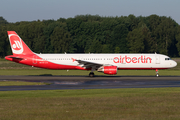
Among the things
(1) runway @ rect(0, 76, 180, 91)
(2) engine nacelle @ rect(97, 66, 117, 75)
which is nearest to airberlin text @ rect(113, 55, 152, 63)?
(2) engine nacelle @ rect(97, 66, 117, 75)

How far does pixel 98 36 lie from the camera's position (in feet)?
399

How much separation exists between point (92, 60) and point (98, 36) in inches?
3182

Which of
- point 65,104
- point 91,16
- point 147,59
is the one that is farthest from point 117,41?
point 65,104

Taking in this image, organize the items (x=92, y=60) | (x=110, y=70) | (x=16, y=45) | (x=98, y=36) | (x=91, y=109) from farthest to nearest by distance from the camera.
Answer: (x=98, y=36), (x=16, y=45), (x=92, y=60), (x=110, y=70), (x=91, y=109)

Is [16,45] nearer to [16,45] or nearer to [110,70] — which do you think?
[16,45]

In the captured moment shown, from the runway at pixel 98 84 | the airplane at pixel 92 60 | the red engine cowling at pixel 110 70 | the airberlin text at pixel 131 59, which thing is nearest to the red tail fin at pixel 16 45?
the airplane at pixel 92 60

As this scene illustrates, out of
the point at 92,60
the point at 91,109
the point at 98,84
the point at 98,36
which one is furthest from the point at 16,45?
the point at 98,36

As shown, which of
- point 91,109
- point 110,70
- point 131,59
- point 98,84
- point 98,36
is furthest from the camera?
point 98,36

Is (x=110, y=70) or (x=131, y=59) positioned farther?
(x=131, y=59)

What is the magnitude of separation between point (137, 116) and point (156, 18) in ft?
403

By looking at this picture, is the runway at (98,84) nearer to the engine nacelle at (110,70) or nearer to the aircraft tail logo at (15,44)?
the engine nacelle at (110,70)

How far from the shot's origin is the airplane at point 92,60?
133 ft

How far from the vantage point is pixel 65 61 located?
136ft

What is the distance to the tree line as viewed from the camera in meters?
111
